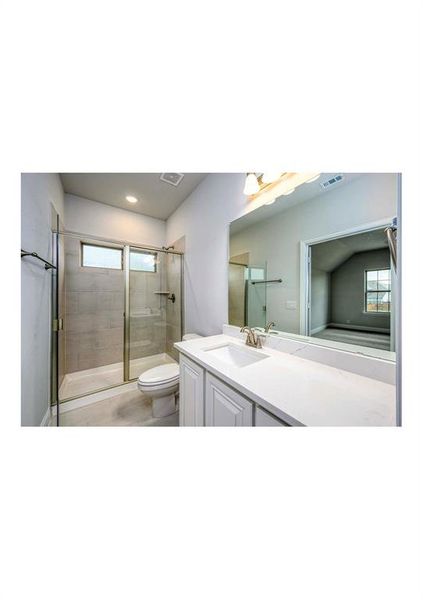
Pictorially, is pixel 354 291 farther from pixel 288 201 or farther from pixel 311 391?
pixel 288 201

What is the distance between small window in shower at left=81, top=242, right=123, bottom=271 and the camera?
2.18 metres

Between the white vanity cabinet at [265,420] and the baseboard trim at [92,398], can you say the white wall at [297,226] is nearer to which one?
the white vanity cabinet at [265,420]

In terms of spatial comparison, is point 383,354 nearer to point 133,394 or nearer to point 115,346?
point 133,394

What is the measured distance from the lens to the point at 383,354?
73 centimetres

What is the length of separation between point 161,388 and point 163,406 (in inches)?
8.5

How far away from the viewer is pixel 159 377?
1.50 metres

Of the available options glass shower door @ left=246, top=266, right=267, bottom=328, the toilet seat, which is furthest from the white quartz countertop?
the toilet seat

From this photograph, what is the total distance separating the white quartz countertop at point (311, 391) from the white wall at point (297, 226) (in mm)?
319

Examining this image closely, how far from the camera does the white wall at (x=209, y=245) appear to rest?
4.92 ft

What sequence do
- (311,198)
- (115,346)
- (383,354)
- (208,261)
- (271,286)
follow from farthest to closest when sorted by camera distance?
(115,346) < (208,261) < (271,286) < (311,198) < (383,354)

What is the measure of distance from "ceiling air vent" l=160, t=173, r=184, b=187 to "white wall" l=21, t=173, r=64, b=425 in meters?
0.91
